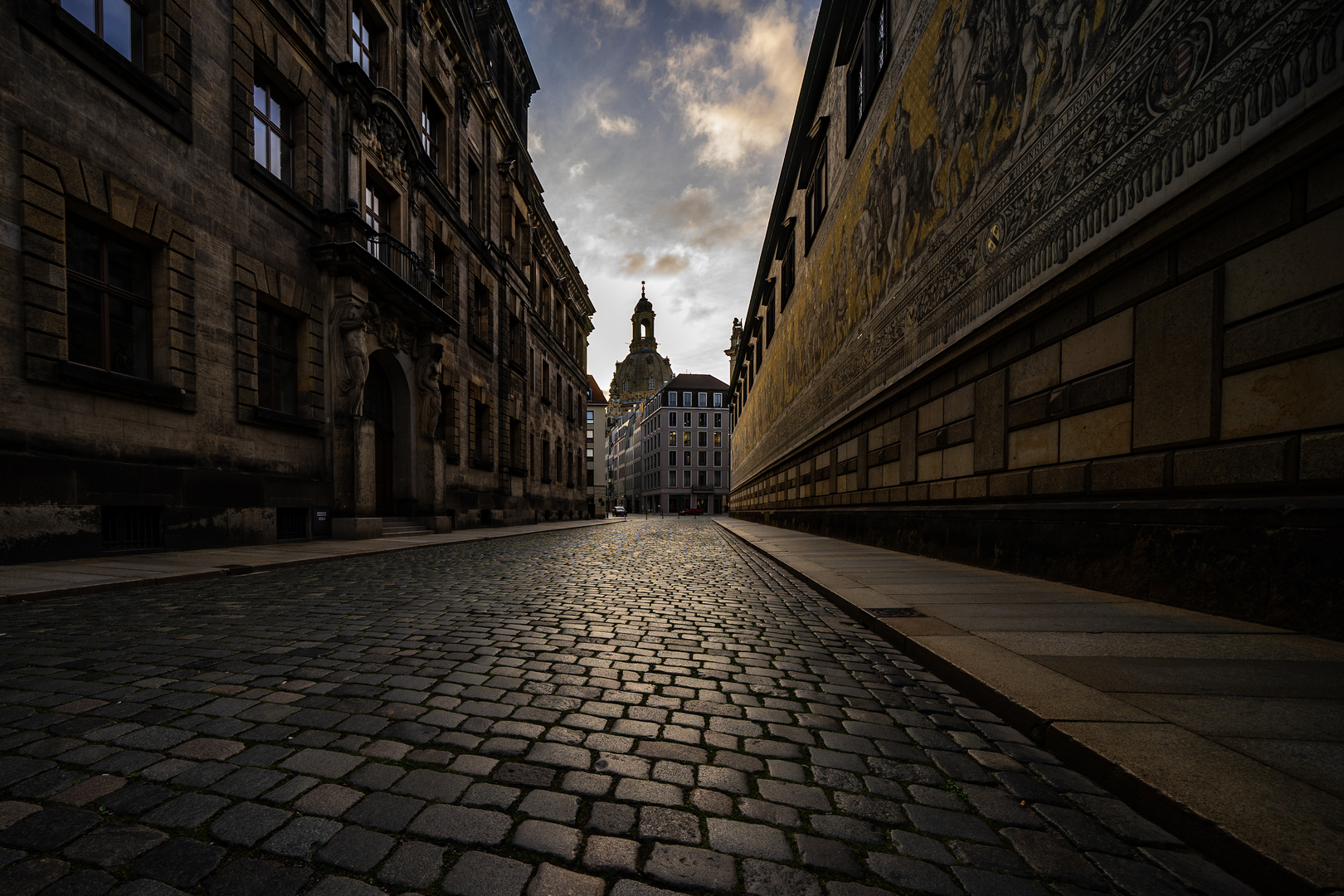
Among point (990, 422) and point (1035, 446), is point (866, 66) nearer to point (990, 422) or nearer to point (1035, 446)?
point (990, 422)

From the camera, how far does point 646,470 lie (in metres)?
90.1

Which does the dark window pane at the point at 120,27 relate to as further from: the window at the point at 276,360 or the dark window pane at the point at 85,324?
the window at the point at 276,360

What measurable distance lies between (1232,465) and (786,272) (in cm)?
1820

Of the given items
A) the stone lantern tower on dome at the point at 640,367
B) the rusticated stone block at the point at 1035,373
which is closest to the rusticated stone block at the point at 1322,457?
the rusticated stone block at the point at 1035,373

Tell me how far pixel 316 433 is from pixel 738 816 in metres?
12.5

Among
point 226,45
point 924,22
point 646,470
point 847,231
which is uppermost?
point 226,45

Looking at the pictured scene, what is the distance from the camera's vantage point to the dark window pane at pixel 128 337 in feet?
26.1

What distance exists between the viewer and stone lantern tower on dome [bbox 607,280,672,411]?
379 ft

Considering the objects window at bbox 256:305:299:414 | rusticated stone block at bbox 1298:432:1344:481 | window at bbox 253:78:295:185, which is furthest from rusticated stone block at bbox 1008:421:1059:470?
window at bbox 253:78:295:185

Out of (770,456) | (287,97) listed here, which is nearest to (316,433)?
(287,97)

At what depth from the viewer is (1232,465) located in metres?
3.71

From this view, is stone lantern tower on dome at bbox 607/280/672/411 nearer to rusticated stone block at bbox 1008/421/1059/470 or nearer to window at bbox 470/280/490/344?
window at bbox 470/280/490/344

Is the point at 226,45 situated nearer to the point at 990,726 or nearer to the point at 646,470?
the point at 990,726

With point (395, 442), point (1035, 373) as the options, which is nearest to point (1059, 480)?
point (1035, 373)
